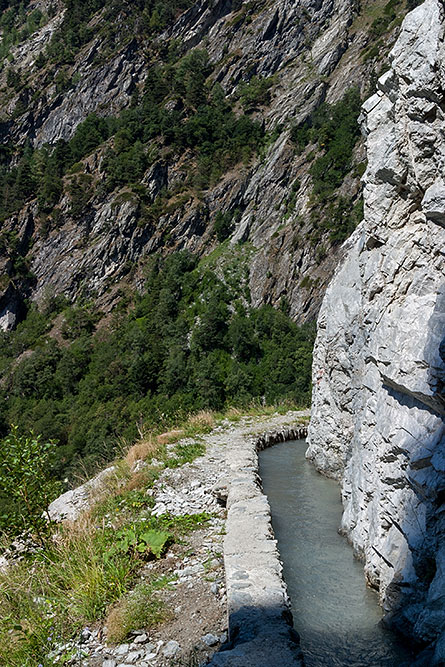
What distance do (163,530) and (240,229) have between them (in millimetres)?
60510

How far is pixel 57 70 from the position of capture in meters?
101

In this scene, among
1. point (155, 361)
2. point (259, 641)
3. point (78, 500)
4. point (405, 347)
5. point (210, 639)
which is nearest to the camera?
point (259, 641)

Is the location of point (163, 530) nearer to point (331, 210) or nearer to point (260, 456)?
point (260, 456)

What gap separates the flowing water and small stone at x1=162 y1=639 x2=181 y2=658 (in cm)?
122

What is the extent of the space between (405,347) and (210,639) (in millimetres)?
3401

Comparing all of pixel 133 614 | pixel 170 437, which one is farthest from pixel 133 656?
pixel 170 437

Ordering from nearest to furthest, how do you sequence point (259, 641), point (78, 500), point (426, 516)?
1. point (259, 641)
2. point (426, 516)
3. point (78, 500)

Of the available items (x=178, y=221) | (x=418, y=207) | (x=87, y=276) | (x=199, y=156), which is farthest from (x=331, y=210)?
(x=418, y=207)

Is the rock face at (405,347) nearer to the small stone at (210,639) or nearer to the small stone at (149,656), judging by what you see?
the small stone at (210,639)

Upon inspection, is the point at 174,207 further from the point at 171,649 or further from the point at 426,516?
the point at 171,649

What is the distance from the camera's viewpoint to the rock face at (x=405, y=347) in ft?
15.0

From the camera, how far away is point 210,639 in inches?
170

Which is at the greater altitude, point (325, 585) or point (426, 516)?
point (426, 516)

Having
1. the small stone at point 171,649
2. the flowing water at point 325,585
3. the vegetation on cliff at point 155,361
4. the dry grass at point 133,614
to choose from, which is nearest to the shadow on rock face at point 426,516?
the flowing water at point 325,585
